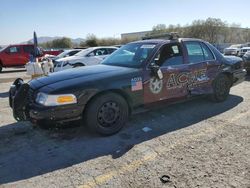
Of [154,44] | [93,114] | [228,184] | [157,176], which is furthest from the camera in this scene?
[154,44]

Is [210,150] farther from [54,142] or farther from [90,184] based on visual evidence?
[54,142]

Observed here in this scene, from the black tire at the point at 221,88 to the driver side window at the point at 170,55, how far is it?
1.39m

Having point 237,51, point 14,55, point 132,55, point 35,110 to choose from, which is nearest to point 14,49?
point 14,55

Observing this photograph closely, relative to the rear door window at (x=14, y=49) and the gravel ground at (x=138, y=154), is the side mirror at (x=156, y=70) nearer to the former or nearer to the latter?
the gravel ground at (x=138, y=154)

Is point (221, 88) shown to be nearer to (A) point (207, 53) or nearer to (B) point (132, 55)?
(A) point (207, 53)

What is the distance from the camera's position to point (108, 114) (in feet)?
15.3

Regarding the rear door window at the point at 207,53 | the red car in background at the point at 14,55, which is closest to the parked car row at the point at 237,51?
the rear door window at the point at 207,53

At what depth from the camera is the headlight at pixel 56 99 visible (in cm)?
418

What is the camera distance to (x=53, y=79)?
4.69 metres

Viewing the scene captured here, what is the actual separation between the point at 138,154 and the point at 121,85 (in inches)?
50.9

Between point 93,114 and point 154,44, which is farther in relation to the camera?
point 154,44

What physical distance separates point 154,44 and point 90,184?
3.23 meters

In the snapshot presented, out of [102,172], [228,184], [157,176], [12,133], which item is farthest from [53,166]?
[228,184]

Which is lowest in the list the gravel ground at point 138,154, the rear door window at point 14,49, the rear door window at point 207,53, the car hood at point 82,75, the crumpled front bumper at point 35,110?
the gravel ground at point 138,154
